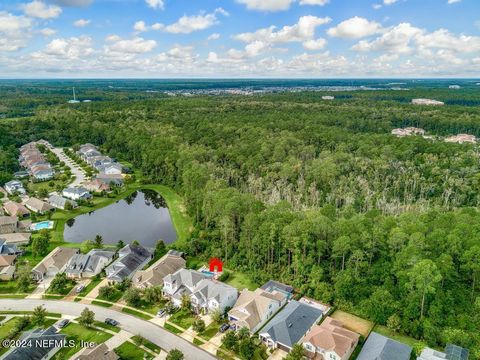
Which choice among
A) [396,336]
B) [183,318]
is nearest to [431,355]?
[396,336]

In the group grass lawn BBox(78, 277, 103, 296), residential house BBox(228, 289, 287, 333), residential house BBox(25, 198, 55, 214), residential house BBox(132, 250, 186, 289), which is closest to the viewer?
residential house BBox(228, 289, 287, 333)

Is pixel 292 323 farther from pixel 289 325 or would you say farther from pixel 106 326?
pixel 106 326

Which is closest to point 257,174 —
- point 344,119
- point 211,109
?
point 344,119

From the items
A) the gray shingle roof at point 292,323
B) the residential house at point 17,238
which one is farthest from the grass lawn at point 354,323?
the residential house at point 17,238

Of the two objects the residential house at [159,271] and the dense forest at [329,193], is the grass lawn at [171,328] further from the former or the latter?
the dense forest at [329,193]

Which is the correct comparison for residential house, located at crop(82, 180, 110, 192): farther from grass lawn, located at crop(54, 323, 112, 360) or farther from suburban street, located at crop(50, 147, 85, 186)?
grass lawn, located at crop(54, 323, 112, 360)

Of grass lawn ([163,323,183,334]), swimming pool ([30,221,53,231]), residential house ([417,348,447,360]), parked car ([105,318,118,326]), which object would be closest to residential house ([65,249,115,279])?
parked car ([105,318,118,326])
